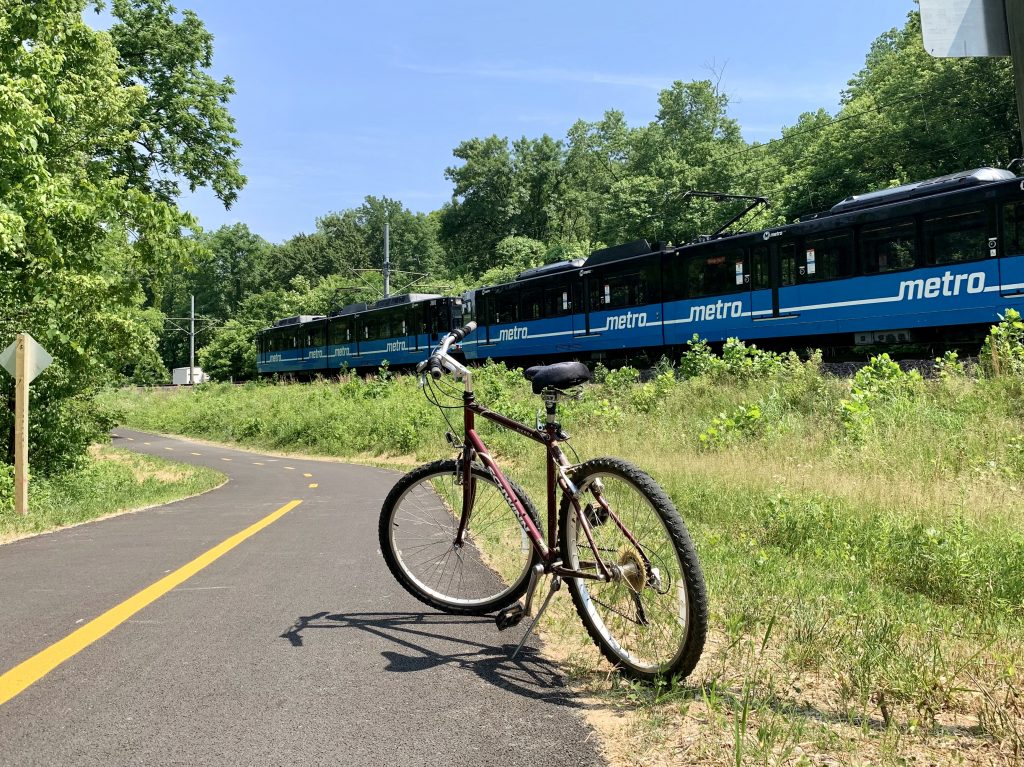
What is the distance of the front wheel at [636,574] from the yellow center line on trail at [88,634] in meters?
2.36

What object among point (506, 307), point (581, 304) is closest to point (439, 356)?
point (581, 304)

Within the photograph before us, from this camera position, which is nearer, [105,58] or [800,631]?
[800,631]

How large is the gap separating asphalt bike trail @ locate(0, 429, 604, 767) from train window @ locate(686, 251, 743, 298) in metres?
14.7

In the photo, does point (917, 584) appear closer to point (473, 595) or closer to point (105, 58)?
point (473, 595)

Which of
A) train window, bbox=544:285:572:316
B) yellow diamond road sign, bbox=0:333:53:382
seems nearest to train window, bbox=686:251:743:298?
train window, bbox=544:285:572:316

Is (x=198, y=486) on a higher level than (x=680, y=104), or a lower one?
lower

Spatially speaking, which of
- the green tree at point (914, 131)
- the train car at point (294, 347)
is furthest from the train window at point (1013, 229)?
the train car at point (294, 347)

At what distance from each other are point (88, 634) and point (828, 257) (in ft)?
52.5

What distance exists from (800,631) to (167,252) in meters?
13.8

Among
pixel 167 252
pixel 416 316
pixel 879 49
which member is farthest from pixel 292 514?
pixel 879 49

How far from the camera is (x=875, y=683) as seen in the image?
10.2ft

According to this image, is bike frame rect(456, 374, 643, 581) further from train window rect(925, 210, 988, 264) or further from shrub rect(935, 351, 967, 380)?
train window rect(925, 210, 988, 264)

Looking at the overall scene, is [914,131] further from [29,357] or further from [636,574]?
[636,574]

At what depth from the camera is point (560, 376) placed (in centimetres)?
379
